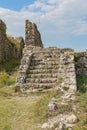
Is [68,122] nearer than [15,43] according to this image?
Yes

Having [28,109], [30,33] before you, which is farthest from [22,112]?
[30,33]

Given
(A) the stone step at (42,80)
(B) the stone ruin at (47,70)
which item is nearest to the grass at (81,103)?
(B) the stone ruin at (47,70)

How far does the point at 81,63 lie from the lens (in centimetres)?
1672

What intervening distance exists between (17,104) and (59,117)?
3121 millimetres

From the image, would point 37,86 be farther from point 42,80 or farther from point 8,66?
point 8,66

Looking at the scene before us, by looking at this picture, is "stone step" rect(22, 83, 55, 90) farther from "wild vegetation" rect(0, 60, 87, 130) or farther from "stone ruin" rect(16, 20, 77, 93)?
"wild vegetation" rect(0, 60, 87, 130)

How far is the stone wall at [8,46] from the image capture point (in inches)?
974

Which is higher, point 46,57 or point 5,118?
point 46,57

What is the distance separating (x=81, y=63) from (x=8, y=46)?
11021 millimetres

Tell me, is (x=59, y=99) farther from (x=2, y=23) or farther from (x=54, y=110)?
(x=2, y=23)

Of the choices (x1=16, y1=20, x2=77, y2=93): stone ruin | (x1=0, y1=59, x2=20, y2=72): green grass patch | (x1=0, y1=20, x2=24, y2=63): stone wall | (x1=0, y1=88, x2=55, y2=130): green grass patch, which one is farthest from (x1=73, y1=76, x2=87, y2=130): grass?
(x1=0, y1=20, x2=24, y2=63): stone wall

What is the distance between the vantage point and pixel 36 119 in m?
10.9

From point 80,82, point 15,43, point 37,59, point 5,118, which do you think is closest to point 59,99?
point 5,118

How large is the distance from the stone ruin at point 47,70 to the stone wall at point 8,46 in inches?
263
